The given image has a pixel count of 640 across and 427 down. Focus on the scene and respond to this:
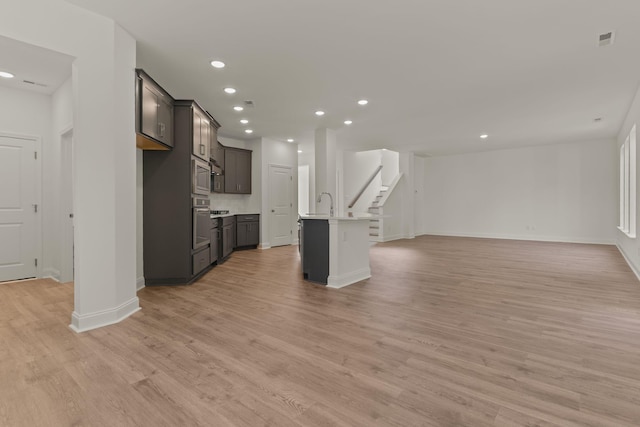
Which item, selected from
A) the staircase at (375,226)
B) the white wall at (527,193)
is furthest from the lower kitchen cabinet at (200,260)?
the white wall at (527,193)

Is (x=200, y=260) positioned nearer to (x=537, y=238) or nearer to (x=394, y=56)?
(x=394, y=56)

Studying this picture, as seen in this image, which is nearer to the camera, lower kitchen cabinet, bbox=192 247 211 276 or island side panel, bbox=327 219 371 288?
island side panel, bbox=327 219 371 288

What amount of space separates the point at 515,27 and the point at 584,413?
3.20 metres

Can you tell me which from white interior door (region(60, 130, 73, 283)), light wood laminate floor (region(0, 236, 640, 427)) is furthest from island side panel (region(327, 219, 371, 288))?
white interior door (region(60, 130, 73, 283))

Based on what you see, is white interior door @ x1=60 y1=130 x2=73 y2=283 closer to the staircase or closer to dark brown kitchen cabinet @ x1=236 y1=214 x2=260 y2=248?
dark brown kitchen cabinet @ x1=236 y1=214 x2=260 y2=248

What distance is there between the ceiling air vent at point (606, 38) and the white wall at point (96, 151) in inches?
190

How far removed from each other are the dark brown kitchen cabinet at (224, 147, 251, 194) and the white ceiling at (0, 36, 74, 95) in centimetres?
359

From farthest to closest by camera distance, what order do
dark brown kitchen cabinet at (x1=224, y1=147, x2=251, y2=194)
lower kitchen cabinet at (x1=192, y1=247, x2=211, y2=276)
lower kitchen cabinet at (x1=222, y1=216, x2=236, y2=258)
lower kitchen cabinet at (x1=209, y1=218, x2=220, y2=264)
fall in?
1. dark brown kitchen cabinet at (x1=224, y1=147, x2=251, y2=194)
2. lower kitchen cabinet at (x1=222, y1=216, x2=236, y2=258)
3. lower kitchen cabinet at (x1=209, y1=218, x2=220, y2=264)
4. lower kitchen cabinet at (x1=192, y1=247, x2=211, y2=276)

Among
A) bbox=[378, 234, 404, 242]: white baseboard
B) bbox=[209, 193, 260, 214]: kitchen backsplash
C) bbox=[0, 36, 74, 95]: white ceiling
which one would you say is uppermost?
bbox=[0, 36, 74, 95]: white ceiling

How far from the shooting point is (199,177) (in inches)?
182

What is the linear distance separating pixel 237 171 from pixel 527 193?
8417 millimetres

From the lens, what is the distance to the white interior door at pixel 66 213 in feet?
14.3

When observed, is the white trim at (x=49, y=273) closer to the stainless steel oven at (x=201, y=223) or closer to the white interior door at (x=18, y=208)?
the white interior door at (x=18, y=208)

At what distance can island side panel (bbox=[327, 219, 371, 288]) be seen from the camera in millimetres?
4188
